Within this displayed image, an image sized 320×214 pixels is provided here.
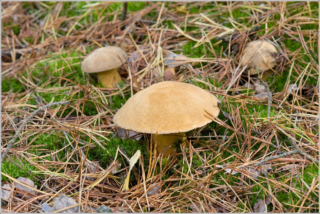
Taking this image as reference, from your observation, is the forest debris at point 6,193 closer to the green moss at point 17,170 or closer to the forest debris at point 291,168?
the green moss at point 17,170

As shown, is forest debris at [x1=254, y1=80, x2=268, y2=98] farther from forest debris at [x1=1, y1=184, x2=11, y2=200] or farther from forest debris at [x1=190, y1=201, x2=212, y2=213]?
forest debris at [x1=1, y1=184, x2=11, y2=200]

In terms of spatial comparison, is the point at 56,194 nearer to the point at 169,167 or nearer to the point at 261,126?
the point at 169,167

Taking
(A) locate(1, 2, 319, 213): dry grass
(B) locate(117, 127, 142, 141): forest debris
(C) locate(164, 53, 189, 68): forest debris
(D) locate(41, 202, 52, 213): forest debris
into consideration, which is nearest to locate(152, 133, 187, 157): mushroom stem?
(A) locate(1, 2, 319, 213): dry grass

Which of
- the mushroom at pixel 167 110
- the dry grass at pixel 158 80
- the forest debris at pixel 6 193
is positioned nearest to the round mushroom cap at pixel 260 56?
the dry grass at pixel 158 80

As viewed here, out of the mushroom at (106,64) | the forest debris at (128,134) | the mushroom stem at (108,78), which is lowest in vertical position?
the forest debris at (128,134)

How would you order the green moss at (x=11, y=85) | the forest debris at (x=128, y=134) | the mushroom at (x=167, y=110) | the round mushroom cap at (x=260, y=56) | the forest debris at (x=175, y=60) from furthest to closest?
the green moss at (x=11, y=85) < the forest debris at (x=175, y=60) < the round mushroom cap at (x=260, y=56) < the forest debris at (x=128, y=134) < the mushroom at (x=167, y=110)

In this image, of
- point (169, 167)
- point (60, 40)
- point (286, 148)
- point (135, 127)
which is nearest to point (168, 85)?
point (135, 127)
